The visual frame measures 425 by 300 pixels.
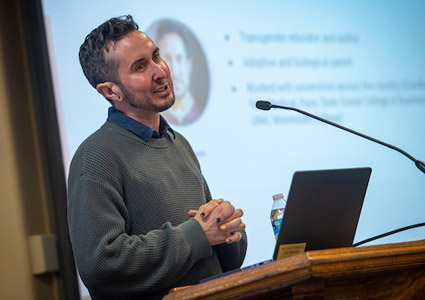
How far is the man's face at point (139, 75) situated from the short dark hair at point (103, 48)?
0.02 meters

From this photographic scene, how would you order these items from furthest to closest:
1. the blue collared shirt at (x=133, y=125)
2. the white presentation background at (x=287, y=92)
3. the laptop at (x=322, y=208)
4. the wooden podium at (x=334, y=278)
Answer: the white presentation background at (x=287, y=92), the blue collared shirt at (x=133, y=125), the laptop at (x=322, y=208), the wooden podium at (x=334, y=278)

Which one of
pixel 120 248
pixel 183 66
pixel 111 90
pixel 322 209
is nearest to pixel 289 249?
pixel 322 209

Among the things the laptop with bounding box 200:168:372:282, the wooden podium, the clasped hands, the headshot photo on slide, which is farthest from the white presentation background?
the wooden podium

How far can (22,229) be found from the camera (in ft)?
8.23

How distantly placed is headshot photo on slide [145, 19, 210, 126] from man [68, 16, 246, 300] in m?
0.75

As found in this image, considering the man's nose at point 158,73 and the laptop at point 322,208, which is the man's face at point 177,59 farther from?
the laptop at point 322,208

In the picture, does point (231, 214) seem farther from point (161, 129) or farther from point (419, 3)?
point (419, 3)

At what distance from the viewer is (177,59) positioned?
8.65 feet

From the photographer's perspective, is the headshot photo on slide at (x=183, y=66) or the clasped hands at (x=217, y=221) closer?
the clasped hands at (x=217, y=221)

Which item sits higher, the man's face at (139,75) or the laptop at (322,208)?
the man's face at (139,75)

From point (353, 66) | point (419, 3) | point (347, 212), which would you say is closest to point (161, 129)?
point (347, 212)

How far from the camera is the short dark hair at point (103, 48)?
1646mm

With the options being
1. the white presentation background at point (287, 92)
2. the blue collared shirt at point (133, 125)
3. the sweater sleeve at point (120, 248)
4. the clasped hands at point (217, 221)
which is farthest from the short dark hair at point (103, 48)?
the white presentation background at point (287, 92)

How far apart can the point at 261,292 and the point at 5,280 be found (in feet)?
5.63
